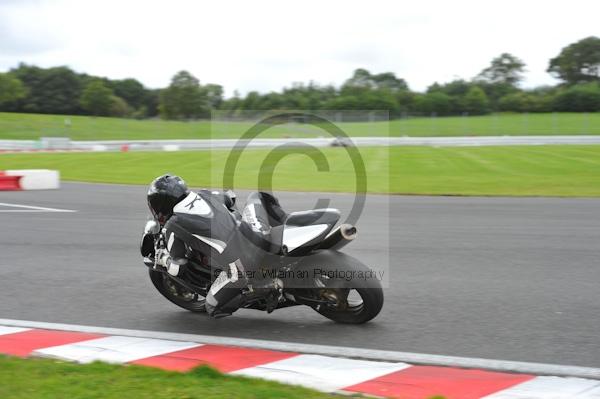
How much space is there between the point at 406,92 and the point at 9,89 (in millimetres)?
44047

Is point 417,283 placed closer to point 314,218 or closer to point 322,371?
point 314,218

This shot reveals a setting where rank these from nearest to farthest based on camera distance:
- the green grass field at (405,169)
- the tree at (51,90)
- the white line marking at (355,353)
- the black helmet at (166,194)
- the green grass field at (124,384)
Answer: the green grass field at (124,384), the white line marking at (355,353), the black helmet at (166,194), the green grass field at (405,169), the tree at (51,90)

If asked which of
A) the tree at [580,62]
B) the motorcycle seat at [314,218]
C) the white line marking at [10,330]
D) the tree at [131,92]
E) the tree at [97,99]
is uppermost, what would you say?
the tree at [580,62]

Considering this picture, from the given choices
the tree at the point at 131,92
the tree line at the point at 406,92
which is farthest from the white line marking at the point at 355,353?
the tree at the point at 131,92

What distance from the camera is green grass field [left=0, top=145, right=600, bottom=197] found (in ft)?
50.8

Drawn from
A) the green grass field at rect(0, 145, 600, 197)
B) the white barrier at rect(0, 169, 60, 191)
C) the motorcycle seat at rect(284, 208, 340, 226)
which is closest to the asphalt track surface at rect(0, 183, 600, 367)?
the motorcycle seat at rect(284, 208, 340, 226)

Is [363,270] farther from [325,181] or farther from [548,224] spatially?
[325,181]

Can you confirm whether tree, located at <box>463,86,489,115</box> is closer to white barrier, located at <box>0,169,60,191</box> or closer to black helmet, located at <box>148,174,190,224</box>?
white barrier, located at <box>0,169,60,191</box>

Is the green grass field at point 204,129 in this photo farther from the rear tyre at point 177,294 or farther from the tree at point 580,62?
the tree at point 580,62

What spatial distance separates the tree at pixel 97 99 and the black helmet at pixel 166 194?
7759 centimetres

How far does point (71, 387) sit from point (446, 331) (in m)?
2.96

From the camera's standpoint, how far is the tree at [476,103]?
59612mm

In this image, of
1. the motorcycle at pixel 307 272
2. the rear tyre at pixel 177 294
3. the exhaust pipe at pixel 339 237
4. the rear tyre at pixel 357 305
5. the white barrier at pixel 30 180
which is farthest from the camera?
the white barrier at pixel 30 180

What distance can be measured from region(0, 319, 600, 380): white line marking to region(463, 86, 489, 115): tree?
184 ft
